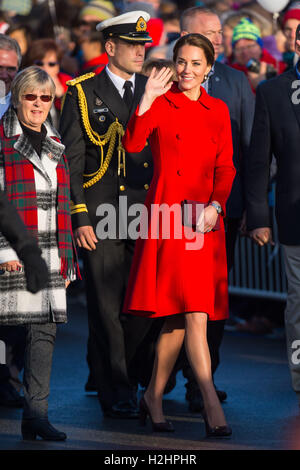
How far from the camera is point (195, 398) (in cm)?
764

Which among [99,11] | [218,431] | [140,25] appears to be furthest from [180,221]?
[99,11]

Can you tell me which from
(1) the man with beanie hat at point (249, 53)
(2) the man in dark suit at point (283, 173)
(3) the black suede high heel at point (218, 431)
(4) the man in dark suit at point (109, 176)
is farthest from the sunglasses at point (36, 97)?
(1) the man with beanie hat at point (249, 53)

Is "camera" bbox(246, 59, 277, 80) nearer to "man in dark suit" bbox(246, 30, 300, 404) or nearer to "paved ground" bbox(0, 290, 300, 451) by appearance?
"paved ground" bbox(0, 290, 300, 451)

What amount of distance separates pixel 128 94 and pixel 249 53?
11.4 feet

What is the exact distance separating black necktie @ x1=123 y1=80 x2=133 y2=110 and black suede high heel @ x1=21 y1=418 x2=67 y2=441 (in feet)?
6.63

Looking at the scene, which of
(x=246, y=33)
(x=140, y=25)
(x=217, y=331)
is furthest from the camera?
(x=246, y=33)

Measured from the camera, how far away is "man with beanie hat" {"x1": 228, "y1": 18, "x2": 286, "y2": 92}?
1067 cm

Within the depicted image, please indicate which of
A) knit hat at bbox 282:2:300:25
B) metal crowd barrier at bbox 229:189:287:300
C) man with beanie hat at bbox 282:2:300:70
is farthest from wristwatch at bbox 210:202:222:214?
metal crowd barrier at bbox 229:189:287:300

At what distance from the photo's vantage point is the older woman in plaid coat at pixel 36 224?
6.75 m

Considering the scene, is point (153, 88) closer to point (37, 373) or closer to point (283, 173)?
point (283, 173)

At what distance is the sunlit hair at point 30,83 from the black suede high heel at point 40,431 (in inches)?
66.7

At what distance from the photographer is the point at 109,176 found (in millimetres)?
7617
